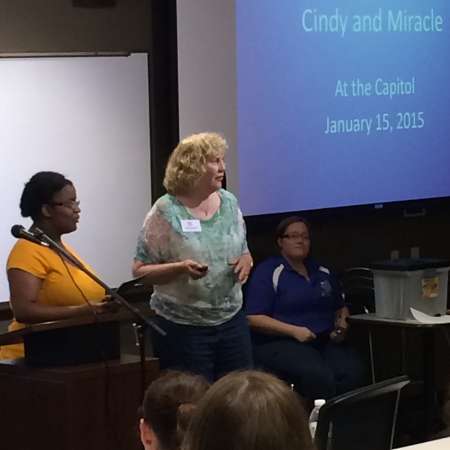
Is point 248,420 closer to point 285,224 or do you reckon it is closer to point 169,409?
point 169,409

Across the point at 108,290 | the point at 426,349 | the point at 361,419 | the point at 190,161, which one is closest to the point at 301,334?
the point at 426,349

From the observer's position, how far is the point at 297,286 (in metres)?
5.39

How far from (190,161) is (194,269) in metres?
0.47

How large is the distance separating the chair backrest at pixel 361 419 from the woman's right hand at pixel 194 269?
1.36m

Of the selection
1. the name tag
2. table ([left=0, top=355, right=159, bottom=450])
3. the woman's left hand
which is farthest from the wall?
table ([left=0, top=355, right=159, bottom=450])

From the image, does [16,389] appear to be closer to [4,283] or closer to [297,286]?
[4,283]

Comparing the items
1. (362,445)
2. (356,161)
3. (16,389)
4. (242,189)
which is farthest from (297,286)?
(362,445)

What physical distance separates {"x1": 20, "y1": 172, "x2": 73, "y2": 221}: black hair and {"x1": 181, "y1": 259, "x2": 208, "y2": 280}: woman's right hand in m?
0.53

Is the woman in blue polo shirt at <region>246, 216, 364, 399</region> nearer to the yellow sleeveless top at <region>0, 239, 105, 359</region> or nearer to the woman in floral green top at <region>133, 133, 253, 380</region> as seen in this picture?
the woman in floral green top at <region>133, 133, 253, 380</region>

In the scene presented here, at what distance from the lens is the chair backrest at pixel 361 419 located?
8.38 feet

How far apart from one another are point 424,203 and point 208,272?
7.34 feet

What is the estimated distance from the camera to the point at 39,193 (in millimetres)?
4125

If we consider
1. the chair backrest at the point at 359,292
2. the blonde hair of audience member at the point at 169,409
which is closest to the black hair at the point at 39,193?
the blonde hair of audience member at the point at 169,409

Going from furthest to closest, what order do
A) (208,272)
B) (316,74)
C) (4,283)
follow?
1. (316,74)
2. (4,283)
3. (208,272)
